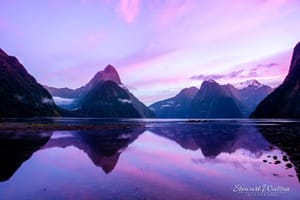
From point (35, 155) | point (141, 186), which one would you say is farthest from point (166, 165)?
point (35, 155)

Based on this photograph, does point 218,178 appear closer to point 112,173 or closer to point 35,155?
point 112,173

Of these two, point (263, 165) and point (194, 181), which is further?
point (263, 165)

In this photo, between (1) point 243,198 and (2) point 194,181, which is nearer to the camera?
(1) point 243,198

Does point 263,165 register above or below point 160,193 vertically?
below

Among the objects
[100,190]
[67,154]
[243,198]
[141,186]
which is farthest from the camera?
[67,154]

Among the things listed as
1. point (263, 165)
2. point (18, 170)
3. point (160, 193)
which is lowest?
point (263, 165)

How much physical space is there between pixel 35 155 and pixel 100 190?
1934cm

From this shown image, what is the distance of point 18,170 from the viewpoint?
2383 cm

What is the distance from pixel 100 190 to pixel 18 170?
36.3 feet

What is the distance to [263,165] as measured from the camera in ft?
86.5

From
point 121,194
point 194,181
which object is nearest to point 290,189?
→ point 194,181

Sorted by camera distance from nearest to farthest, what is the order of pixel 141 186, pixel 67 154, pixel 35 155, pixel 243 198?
1. pixel 243 198
2. pixel 141 186
3. pixel 35 155
4. pixel 67 154

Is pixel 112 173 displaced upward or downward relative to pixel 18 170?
downward

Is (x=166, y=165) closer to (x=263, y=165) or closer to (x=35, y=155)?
(x=263, y=165)
